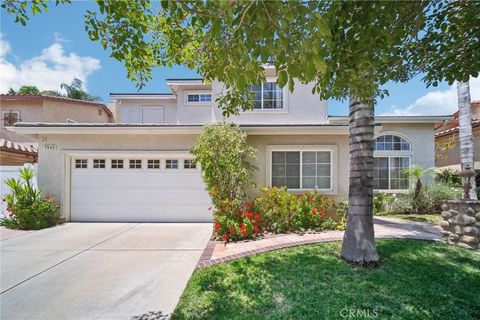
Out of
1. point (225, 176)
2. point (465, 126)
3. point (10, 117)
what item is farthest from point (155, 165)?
point (10, 117)

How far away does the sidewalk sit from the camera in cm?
600

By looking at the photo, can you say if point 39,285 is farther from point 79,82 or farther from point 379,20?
point 79,82

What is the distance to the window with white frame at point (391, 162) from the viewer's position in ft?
44.4

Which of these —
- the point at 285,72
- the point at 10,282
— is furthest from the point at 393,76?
the point at 10,282

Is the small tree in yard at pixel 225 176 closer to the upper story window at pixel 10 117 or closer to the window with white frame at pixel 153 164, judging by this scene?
the window with white frame at pixel 153 164

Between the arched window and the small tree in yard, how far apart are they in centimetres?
950

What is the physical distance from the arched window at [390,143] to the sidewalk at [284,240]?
5.83 metres

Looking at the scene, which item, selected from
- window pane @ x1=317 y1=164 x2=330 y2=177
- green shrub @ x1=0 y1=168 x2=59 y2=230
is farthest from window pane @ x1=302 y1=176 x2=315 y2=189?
green shrub @ x1=0 y1=168 x2=59 y2=230

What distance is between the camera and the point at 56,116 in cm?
1881

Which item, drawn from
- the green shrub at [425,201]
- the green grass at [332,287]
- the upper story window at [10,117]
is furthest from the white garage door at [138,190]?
the upper story window at [10,117]

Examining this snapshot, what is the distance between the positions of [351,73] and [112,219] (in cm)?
1027

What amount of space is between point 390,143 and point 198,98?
37.4ft

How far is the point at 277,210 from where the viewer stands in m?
8.06

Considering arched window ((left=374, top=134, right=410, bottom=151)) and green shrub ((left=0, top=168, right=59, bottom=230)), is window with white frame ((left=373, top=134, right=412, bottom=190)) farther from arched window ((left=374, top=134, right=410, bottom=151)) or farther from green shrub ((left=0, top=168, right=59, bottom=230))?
green shrub ((left=0, top=168, right=59, bottom=230))
